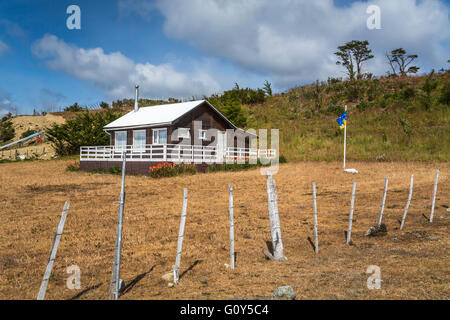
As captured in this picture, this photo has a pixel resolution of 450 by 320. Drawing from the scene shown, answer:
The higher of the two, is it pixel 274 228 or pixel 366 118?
pixel 366 118

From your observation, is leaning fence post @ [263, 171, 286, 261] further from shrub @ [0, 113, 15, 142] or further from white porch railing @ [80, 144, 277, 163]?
shrub @ [0, 113, 15, 142]

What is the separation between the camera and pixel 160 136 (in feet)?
86.7

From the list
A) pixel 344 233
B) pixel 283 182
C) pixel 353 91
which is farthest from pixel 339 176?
pixel 353 91

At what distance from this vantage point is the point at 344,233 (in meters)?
8.96

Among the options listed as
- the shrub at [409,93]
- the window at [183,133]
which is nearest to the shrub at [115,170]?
the window at [183,133]

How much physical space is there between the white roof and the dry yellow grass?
1089cm

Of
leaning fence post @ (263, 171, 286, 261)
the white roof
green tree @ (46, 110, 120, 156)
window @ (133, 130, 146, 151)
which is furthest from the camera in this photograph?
green tree @ (46, 110, 120, 156)

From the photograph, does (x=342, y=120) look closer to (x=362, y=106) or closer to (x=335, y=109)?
(x=362, y=106)

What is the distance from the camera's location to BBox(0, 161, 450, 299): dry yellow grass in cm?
527

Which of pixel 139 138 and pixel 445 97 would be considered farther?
pixel 445 97

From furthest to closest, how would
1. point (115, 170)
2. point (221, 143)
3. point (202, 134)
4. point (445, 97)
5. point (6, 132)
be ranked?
point (6, 132), point (445, 97), point (221, 143), point (202, 134), point (115, 170)

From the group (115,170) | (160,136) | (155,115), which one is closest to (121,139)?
(155,115)

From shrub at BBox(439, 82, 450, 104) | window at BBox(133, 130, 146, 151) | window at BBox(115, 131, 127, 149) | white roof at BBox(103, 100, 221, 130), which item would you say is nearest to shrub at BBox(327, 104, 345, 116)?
shrub at BBox(439, 82, 450, 104)

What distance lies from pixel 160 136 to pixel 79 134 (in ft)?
43.1
